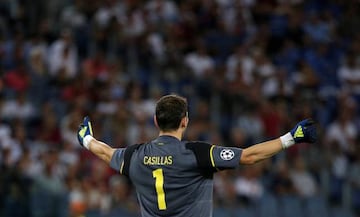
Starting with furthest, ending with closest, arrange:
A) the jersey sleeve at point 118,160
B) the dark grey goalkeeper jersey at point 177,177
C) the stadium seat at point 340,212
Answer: the stadium seat at point 340,212, the jersey sleeve at point 118,160, the dark grey goalkeeper jersey at point 177,177

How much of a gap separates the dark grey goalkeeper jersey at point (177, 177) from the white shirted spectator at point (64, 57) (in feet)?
31.2

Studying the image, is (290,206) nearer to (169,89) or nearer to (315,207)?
(315,207)

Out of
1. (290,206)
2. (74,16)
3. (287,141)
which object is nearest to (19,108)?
(74,16)

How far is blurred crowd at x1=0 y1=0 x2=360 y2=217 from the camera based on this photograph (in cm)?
1393

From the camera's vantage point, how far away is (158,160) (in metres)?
6.52

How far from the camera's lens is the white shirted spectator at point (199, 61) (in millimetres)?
17422

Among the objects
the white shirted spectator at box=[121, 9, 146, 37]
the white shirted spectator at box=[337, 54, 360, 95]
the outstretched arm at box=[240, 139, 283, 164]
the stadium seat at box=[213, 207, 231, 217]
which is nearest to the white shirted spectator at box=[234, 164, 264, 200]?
the stadium seat at box=[213, 207, 231, 217]

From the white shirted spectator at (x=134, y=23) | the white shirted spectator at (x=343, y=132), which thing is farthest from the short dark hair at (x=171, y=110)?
the white shirted spectator at (x=134, y=23)

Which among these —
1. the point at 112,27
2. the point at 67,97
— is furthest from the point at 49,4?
the point at 67,97

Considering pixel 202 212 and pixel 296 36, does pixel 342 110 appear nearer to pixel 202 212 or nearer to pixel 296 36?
pixel 296 36

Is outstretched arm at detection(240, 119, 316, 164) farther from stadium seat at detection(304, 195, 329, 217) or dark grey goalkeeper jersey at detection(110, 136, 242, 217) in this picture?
stadium seat at detection(304, 195, 329, 217)

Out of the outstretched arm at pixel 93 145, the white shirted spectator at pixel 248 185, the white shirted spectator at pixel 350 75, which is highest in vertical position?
the white shirted spectator at pixel 350 75

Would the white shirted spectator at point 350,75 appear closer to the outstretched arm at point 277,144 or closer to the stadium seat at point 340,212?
the stadium seat at point 340,212

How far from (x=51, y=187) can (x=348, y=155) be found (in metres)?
5.45
